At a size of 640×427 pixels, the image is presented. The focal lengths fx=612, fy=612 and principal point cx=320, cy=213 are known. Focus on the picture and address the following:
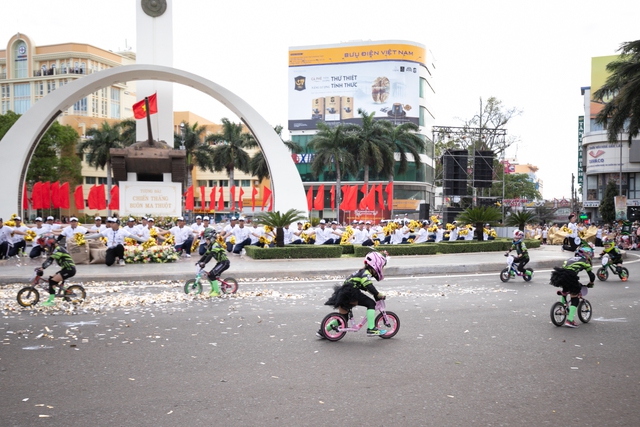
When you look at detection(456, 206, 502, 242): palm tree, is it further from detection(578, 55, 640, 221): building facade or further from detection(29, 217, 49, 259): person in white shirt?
detection(578, 55, 640, 221): building facade

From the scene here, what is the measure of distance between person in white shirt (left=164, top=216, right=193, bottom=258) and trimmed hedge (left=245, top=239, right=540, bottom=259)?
222cm

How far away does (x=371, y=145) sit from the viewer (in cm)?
5919

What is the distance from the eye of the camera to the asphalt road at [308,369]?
540 cm

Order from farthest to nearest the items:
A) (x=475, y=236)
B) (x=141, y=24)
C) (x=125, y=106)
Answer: (x=125, y=106) → (x=141, y=24) → (x=475, y=236)

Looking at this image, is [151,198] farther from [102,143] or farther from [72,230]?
[102,143]

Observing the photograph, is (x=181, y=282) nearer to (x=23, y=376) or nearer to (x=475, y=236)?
(x=23, y=376)

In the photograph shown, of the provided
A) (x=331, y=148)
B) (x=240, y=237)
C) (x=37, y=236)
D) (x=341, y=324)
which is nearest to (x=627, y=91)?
(x=240, y=237)

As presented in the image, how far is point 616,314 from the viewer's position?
1088 cm

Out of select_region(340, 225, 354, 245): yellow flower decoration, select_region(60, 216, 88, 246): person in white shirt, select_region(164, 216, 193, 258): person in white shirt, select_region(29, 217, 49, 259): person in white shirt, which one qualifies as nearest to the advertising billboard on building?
select_region(340, 225, 354, 245): yellow flower decoration

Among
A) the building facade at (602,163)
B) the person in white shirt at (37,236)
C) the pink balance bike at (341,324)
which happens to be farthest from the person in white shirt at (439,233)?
the building facade at (602,163)

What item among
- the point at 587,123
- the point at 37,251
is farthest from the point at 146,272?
the point at 587,123

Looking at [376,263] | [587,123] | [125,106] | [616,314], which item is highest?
[125,106]

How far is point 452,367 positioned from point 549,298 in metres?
6.68

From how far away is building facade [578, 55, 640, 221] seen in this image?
206 feet
